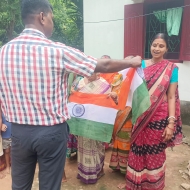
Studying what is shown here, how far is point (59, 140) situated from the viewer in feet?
4.98

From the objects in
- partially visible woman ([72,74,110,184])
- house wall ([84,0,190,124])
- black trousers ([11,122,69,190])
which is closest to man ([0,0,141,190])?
black trousers ([11,122,69,190])

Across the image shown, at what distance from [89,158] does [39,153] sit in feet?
4.76

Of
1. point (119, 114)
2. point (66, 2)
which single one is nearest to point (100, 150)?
point (119, 114)

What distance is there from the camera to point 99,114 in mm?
2527

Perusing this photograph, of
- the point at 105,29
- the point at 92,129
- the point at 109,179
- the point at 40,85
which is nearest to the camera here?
the point at 40,85

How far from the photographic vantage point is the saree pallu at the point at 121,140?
8.89ft

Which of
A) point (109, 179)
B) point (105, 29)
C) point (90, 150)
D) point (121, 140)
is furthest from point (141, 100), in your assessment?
point (105, 29)

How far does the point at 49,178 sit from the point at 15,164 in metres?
0.28

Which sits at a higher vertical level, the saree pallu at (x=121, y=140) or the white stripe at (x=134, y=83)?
the white stripe at (x=134, y=83)

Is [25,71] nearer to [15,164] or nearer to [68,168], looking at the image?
[15,164]

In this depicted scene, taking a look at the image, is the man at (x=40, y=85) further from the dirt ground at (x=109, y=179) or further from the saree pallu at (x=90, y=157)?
the dirt ground at (x=109, y=179)

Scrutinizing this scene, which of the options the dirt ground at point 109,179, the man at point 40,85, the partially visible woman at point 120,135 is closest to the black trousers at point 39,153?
the man at point 40,85

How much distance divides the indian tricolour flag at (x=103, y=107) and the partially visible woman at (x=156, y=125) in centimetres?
18

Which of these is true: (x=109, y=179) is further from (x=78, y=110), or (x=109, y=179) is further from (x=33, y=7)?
(x=33, y=7)
